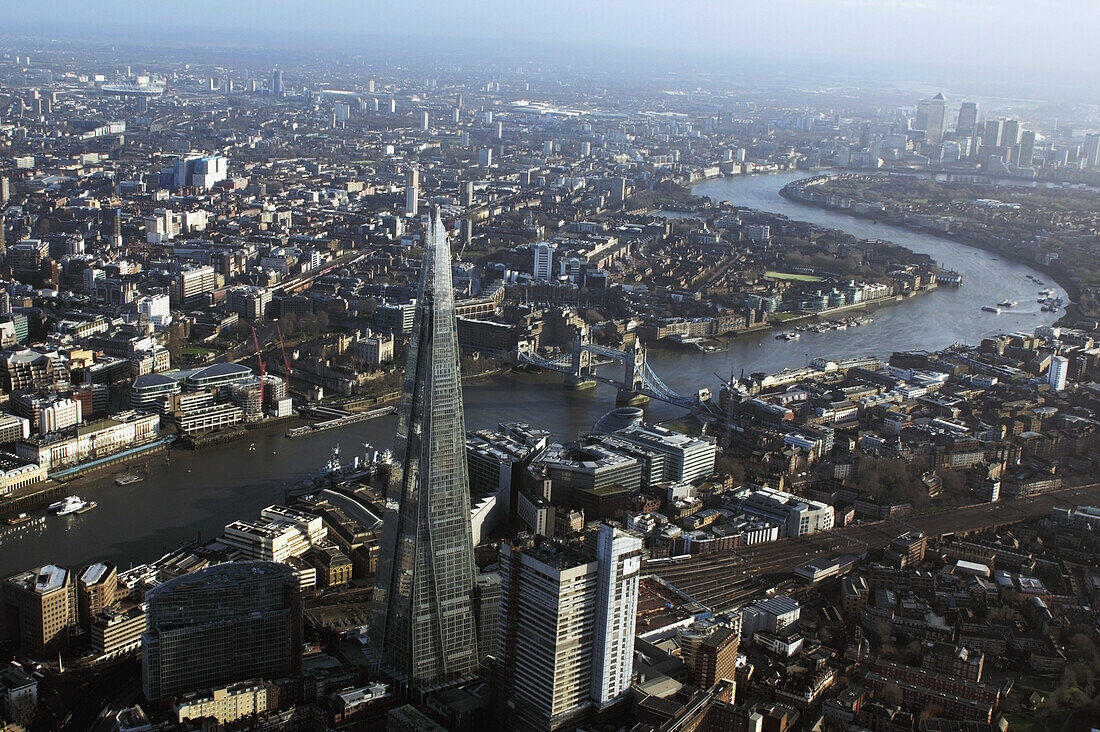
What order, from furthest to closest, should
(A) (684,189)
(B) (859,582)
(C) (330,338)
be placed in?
(A) (684,189), (C) (330,338), (B) (859,582)

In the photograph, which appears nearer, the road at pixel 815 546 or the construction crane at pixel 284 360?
the road at pixel 815 546

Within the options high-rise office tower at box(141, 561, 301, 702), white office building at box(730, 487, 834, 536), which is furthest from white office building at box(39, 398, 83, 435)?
white office building at box(730, 487, 834, 536)

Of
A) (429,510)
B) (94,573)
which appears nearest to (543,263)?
(94,573)

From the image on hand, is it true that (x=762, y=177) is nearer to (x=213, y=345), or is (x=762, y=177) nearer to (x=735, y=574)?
(x=213, y=345)

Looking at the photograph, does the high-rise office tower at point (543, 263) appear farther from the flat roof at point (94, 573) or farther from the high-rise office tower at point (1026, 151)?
the high-rise office tower at point (1026, 151)

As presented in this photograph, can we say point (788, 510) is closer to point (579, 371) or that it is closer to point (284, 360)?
point (579, 371)

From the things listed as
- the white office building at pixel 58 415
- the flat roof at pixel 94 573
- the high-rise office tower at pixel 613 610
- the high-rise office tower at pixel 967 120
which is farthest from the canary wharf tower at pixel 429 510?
the high-rise office tower at pixel 967 120

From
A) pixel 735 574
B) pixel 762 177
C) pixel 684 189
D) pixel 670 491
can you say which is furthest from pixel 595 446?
pixel 762 177
